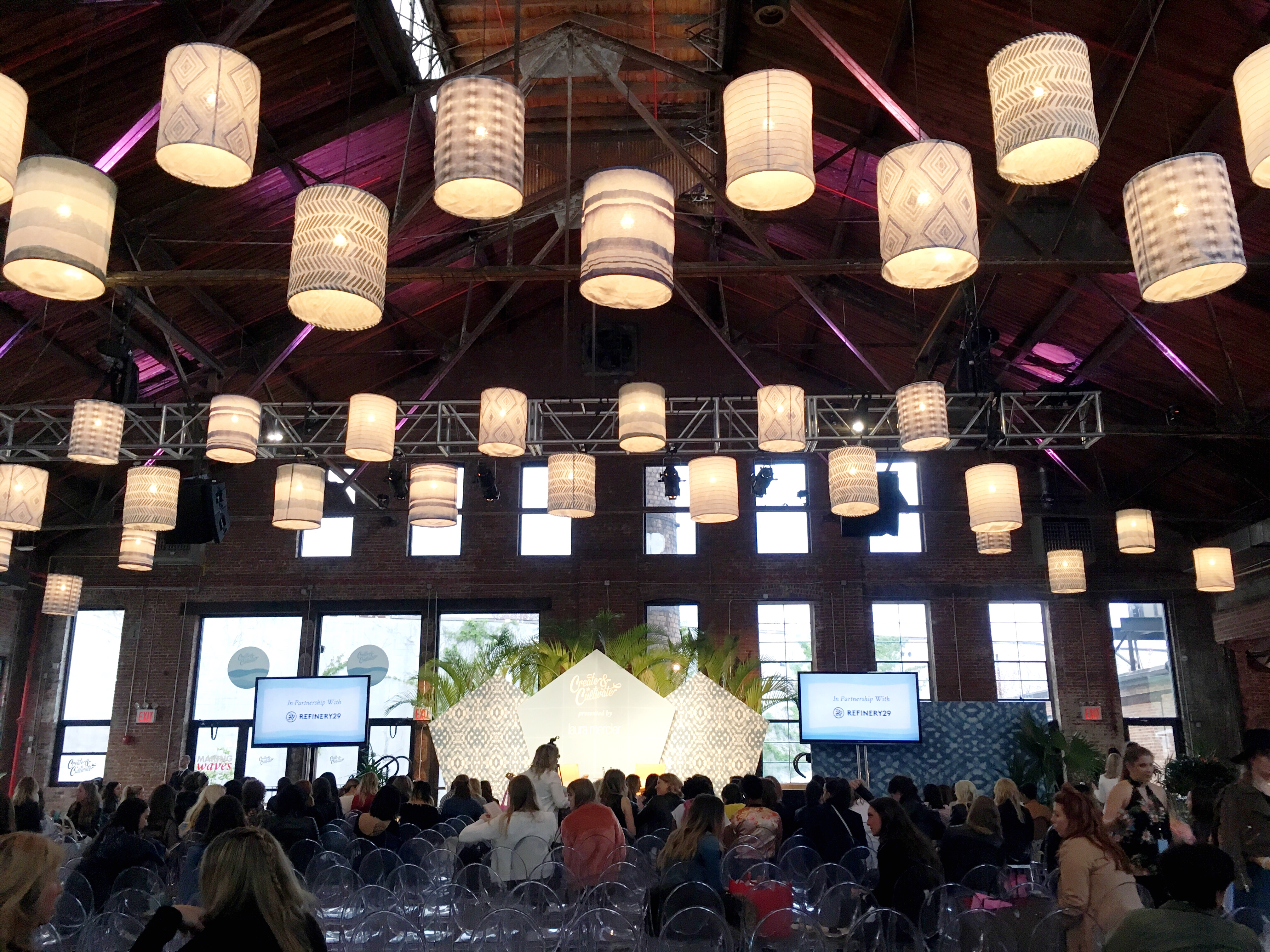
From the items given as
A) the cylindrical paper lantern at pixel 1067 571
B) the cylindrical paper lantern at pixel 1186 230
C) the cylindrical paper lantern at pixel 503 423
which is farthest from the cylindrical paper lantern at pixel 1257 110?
the cylindrical paper lantern at pixel 1067 571

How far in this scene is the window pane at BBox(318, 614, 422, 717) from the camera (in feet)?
48.2

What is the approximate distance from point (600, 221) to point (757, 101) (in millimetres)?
859

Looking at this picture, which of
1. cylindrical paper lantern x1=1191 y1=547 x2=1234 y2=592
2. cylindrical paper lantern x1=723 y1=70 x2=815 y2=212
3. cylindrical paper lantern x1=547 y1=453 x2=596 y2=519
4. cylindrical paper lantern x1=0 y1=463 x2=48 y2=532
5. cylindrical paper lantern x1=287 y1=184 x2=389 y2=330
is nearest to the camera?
cylindrical paper lantern x1=723 y1=70 x2=815 y2=212

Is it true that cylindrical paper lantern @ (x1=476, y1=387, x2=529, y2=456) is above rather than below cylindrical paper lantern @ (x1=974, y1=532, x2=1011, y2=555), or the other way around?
above

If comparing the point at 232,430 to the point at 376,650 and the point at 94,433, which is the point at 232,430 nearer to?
the point at 94,433

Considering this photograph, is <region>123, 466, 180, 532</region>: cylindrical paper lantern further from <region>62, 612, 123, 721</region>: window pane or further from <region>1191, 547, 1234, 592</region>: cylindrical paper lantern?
<region>1191, 547, 1234, 592</region>: cylindrical paper lantern

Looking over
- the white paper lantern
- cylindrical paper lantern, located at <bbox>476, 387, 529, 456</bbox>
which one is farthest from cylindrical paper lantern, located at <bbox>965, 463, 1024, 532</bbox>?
the white paper lantern

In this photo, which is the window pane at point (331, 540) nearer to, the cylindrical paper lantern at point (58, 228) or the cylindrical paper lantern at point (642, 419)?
the cylindrical paper lantern at point (642, 419)

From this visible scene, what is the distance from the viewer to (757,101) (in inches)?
165

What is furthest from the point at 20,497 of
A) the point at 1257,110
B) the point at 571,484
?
the point at 1257,110

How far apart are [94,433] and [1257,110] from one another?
798 centimetres

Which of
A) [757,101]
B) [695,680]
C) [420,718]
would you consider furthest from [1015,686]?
[757,101]

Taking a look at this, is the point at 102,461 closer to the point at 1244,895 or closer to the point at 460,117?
the point at 460,117

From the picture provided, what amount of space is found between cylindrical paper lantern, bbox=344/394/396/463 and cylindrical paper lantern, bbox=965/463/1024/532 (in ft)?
16.5
